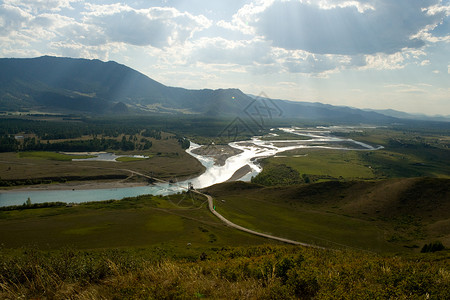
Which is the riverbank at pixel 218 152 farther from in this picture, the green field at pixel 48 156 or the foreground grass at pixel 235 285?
the foreground grass at pixel 235 285

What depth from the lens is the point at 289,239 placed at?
147 ft

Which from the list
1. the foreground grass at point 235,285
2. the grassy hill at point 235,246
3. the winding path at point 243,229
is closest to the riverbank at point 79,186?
the grassy hill at point 235,246

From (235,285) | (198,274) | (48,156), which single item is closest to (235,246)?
(198,274)

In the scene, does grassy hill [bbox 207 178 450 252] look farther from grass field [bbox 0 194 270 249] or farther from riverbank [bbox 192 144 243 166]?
riverbank [bbox 192 144 243 166]

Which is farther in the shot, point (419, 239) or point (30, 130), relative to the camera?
point (30, 130)

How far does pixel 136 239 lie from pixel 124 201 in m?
27.5

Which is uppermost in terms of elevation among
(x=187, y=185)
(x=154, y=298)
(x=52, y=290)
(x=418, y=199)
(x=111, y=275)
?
(x=154, y=298)

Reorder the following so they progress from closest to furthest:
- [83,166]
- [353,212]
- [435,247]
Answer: [435,247] < [353,212] < [83,166]

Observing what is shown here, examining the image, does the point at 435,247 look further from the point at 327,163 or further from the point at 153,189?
the point at 327,163

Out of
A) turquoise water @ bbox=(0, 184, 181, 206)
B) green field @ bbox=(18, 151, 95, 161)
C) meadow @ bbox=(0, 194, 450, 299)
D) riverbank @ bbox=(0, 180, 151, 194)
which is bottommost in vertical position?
turquoise water @ bbox=(0, 184, 181, 206)

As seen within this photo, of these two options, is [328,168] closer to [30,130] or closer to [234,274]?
[234,274]

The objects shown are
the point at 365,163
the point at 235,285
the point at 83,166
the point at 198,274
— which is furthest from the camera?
the point at 365,163

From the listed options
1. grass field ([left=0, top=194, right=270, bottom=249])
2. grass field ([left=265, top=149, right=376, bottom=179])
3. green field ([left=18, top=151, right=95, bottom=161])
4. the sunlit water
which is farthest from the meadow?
green field ([left=18, top=151, right=95, bottom=161])

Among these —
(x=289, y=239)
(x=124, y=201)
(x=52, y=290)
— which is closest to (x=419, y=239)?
(x=289, y=239)
